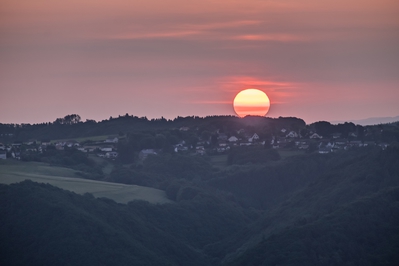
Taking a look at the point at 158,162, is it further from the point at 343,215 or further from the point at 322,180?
the point at 343,215

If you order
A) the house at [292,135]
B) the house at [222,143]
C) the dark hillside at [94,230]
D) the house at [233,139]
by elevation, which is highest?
the house at [292,135]

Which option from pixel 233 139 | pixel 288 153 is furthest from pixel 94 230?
pixel 233 139

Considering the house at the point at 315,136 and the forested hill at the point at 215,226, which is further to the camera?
the house at the point at 315,136

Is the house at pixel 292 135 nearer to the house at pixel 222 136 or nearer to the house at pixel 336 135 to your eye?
the house at pixel 336 135

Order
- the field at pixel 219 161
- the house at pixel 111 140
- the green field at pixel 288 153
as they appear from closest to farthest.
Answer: the field at pixel 219 161, the green field at pixel 288 153, the house at pixel 111 140

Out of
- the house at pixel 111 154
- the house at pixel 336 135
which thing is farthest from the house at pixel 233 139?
the house at pixel 111 154

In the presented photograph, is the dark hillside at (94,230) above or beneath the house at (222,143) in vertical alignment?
beneath
